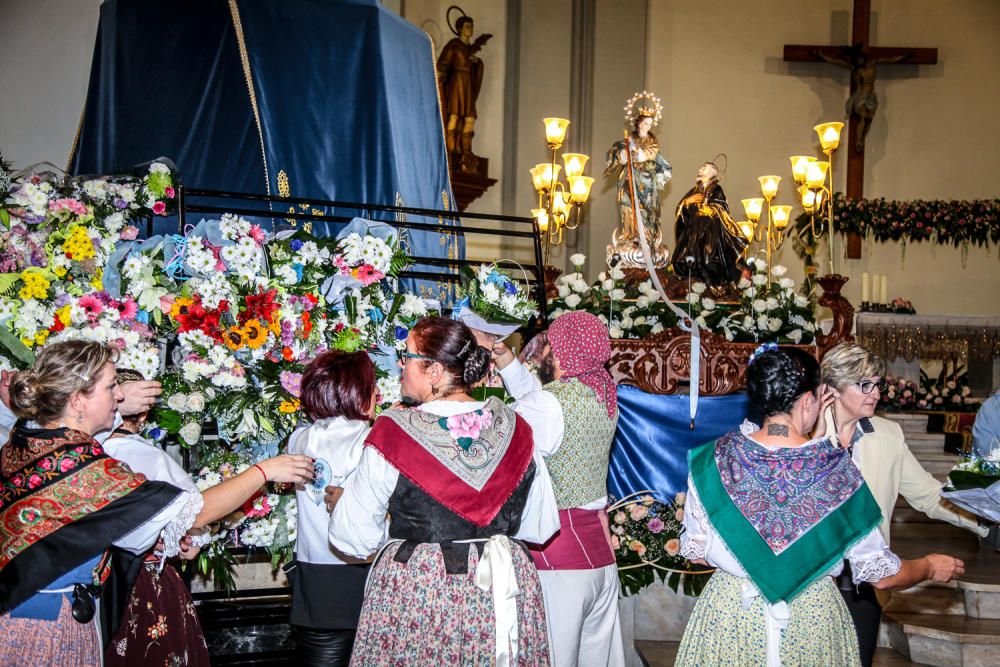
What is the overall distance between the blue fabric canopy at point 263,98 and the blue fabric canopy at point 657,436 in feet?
5.76

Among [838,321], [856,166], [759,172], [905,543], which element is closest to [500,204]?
[759,172]

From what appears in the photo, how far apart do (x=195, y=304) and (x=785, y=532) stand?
8.08 feet

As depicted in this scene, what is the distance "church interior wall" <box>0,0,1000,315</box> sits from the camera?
11.6 m

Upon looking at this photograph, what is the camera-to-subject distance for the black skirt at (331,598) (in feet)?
10.5

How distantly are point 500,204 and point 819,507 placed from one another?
Result: 9.12m

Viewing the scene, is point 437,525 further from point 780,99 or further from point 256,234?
point 780,99

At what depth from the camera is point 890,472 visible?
11.6ft

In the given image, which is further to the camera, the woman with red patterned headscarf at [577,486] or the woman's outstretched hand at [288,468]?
the woman with red patterned headscarf at [577,486]

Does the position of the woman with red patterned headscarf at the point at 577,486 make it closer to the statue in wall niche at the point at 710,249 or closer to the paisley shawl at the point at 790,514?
the paisley shawl at the point at 790,514

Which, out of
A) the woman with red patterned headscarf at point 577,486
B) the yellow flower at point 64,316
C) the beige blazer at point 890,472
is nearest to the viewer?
the woman with red patterned headscarf at point 577,486

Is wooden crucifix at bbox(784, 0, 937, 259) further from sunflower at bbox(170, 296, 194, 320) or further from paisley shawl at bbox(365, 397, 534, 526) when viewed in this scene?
paisley shawl at bbox(365, 397, 534, 526)

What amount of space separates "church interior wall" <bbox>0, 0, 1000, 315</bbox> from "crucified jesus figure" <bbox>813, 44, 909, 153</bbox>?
0.37m

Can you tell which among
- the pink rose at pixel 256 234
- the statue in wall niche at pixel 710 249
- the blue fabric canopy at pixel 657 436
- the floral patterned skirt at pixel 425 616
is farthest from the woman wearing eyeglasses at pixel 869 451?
the statue in wall niche at pixel 710 249

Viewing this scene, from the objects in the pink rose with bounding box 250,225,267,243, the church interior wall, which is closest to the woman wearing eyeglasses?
the pink rose with bounding box 250,225,267,243
